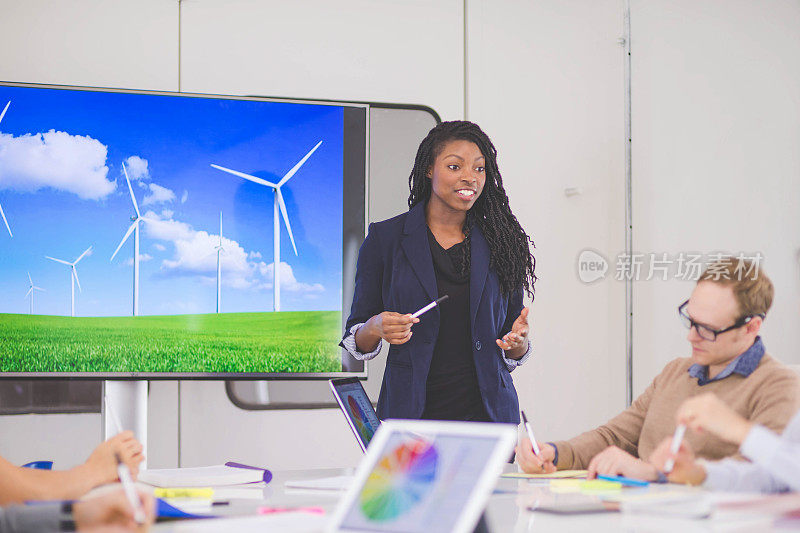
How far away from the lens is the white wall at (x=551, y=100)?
2994mm

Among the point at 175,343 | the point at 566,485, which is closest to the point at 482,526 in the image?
the point at 566,485

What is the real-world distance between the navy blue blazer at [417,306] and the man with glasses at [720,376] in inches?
18.7

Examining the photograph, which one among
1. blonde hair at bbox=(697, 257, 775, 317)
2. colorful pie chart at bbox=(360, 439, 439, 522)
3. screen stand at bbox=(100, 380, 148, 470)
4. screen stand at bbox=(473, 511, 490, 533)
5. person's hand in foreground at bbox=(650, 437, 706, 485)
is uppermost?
blonde hair at bbox=(697, 257, 775, 317)

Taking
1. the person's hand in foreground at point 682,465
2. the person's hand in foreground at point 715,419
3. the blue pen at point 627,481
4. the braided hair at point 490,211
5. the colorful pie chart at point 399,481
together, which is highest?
the braided hair at point 490,211

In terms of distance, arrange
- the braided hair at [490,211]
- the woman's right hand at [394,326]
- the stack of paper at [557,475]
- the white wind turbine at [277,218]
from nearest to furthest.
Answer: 1. the stack of paper at [557,475]
2. the woman's right hand at [394,326]
3. the braided hair at [490,211]
4. the white wind turbine at [277,218]

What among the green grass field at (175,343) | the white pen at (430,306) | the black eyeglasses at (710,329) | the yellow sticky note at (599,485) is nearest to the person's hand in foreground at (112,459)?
the white pen at (430,306)

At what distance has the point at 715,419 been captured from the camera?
1.43 metres

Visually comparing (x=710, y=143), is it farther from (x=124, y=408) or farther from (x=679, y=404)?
(x=124, y=408)

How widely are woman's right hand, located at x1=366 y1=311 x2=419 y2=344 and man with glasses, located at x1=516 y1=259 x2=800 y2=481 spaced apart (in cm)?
47

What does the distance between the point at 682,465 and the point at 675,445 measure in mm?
38

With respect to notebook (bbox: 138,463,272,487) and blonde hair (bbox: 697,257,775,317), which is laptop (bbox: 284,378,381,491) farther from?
blonde hair (bbox: 697,257,775,317)
